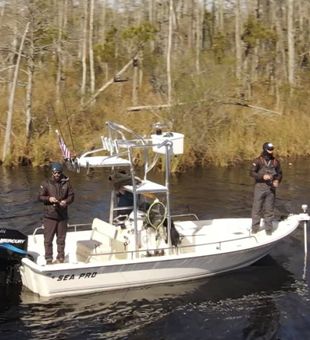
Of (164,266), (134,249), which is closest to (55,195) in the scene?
(134,249)

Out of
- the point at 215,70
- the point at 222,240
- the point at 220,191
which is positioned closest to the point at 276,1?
the point at 215,70

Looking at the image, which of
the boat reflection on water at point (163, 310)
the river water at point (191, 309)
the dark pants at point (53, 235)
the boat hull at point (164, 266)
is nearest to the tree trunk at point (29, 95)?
the boat hull at point (164, 266)

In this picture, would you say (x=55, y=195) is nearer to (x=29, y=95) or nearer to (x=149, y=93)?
(x=29, y=95)

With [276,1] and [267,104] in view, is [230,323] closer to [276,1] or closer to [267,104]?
[267,104]

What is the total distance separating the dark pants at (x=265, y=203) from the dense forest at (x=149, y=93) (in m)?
7.95

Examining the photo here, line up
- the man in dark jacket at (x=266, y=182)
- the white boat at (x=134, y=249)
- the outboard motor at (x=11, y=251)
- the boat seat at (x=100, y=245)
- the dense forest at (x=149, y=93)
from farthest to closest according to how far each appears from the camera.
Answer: the dense forest at (x=149, y=93) < the man in dark jacket at (x=266, y=182) < the boat seat at (x=100, y=245) < the white boat at (x=134, y=249) < the outboard motor at (x=11, y=251)

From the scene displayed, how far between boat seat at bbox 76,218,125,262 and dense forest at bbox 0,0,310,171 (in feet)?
24.8

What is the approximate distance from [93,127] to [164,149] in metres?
14.5

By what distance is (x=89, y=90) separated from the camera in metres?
28.2

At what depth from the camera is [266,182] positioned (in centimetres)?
1220

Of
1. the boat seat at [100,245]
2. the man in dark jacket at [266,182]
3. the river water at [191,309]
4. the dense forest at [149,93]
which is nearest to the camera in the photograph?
the river water at [191,309]

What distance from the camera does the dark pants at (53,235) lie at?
10.7 metres

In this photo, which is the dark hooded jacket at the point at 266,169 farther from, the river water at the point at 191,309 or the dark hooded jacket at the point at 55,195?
the dark hooded jacket at the point at 55,195

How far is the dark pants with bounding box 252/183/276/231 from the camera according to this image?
12234 millimetres
